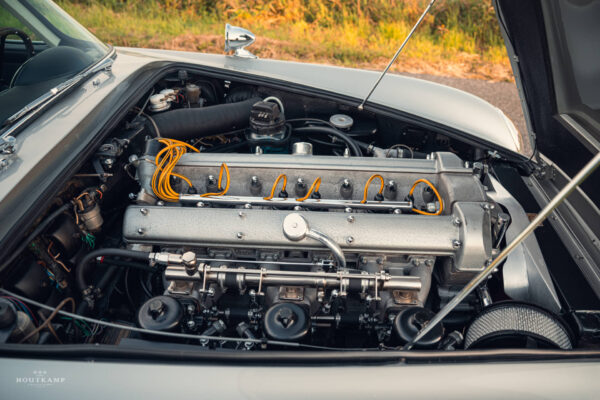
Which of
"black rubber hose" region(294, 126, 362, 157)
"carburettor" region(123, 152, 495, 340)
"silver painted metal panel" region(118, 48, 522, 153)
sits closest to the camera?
"carburettor" region(123, 152, 495, 340)

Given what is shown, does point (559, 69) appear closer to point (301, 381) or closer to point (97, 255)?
point (301, 381)

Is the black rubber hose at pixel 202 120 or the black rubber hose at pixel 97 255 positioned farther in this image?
the black rubber hose at pixel 202 120

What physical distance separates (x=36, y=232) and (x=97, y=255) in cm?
22

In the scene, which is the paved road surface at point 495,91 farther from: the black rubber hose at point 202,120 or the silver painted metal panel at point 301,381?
the silver painted metal panel at point 301,381

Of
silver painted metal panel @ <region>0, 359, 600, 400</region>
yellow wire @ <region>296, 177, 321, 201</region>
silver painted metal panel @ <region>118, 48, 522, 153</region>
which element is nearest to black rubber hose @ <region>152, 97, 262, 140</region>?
silver painted metal panel @ <region>118, 48, 522, 153</region>

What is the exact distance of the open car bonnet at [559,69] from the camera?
5.64 ft

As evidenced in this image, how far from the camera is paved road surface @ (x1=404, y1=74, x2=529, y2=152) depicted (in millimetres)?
5438

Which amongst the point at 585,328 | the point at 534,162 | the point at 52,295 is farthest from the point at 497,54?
the point at 52,295

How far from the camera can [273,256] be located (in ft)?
5.73

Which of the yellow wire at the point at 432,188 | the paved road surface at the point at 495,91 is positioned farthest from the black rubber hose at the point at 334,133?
the paved road surface at the point at 495,91

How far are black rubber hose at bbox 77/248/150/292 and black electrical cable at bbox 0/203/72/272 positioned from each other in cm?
18

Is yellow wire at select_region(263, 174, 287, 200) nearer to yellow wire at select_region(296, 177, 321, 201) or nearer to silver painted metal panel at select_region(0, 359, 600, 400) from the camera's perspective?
yellow wire at select_region(296, 177, 321, 201)

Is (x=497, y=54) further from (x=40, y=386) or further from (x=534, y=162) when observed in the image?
(x=40, y=386)

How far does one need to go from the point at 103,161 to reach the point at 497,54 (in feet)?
22.6
